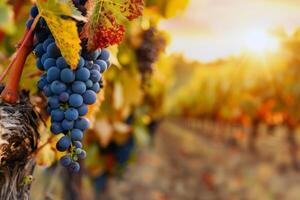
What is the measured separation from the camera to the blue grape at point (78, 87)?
4.63 feet

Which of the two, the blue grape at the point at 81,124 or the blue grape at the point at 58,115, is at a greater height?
the blue grape at the point at 58,115

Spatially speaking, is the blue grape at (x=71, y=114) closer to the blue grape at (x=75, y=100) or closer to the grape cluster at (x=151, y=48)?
the blue grape at (x=75, y=100)

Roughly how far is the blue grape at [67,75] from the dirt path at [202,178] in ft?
32.5

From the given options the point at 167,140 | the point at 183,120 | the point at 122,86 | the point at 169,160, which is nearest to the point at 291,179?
the point at 169,160

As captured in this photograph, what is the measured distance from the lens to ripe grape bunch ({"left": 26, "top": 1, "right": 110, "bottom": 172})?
1.41m

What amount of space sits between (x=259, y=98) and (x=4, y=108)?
55.9 feet

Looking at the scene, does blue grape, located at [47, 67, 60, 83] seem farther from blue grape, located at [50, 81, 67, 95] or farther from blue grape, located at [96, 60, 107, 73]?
blue grape, located at [96, 60, 107, 73]

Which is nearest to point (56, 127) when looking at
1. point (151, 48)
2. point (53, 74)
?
point (53, 74)

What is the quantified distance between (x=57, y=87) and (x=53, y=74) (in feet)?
0.12

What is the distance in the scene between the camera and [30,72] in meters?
1.95

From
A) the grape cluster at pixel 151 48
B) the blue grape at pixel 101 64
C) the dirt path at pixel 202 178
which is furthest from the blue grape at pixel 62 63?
the dirt path at pixel 202 178

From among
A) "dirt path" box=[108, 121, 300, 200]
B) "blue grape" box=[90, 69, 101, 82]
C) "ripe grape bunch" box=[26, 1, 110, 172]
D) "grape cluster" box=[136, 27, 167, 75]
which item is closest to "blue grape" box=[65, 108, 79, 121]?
"ripe grape bunch" box=[26, 1, 110, 172]

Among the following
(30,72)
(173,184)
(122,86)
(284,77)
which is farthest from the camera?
(284,77)

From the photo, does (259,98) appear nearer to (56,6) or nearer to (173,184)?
(173,184)
